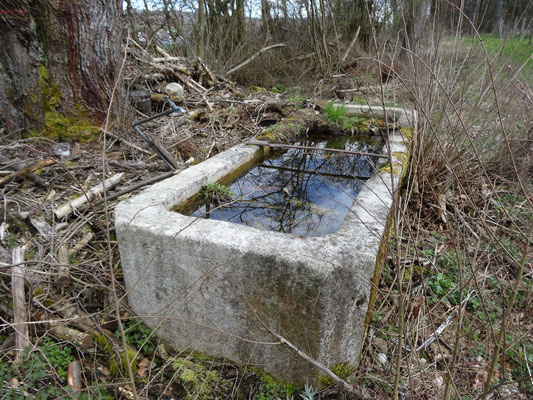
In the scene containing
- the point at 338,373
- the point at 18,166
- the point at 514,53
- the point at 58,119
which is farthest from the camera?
the point at 58,119

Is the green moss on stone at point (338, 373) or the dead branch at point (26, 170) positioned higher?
the dead branch at point (26, 170)

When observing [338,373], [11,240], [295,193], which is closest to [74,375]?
[11,240]

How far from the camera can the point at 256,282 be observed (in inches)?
64.7

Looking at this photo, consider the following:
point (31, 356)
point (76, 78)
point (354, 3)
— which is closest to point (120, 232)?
point (31, 356)

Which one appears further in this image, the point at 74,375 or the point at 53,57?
the point at 53,57

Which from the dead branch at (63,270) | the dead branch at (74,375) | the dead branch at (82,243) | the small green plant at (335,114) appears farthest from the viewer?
the small green plant at (335,114)

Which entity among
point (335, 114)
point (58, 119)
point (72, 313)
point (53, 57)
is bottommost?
point (72, 313)

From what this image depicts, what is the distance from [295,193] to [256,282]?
1249 mm

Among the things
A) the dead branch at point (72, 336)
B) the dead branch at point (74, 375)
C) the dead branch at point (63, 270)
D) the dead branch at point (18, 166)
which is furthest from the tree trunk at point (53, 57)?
the dead branch at point (74, 375)

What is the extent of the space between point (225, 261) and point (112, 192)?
55.5 inches

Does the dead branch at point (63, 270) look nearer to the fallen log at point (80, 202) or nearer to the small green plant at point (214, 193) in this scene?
the fallen log at point (80, 202)

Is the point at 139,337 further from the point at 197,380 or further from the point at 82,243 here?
the point at 82,243

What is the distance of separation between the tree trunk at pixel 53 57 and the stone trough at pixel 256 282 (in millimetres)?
1815

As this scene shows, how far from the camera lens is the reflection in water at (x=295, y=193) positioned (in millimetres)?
2293
